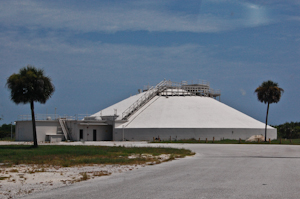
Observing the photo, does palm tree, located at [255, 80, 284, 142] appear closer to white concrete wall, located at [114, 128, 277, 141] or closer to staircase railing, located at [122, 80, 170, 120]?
white concrete wall, located at [114, 128, 277, 141]

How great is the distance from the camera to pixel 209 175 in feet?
52.6

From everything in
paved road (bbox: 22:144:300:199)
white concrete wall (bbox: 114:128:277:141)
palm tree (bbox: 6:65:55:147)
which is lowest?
paved road (bbox: 22:144:300:199)

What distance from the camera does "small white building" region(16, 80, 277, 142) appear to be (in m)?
57.3

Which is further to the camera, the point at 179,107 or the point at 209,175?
Result: the point at 179,107

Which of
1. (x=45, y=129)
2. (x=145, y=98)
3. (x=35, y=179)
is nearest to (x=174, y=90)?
(x=145, y=98)

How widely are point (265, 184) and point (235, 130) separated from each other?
47043 mm

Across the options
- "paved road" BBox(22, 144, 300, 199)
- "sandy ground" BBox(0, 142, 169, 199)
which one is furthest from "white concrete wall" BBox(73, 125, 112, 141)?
"paved road" BBox(22, 144, 300, 199)

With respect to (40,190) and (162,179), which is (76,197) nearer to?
(40,190)

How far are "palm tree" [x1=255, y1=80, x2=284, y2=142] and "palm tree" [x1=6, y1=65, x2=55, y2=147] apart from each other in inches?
1368

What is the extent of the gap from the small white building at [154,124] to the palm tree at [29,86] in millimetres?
18812

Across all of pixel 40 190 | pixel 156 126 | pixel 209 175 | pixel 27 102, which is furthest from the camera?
pixel 156 126

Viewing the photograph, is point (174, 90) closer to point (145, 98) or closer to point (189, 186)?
point (145, 98)

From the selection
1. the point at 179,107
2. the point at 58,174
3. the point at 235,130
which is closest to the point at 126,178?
the point at 58,174

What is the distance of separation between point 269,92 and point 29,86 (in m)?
37.4
